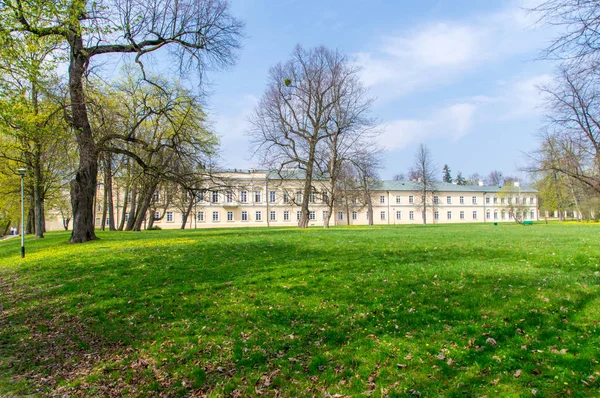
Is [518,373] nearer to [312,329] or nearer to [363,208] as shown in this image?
[312,329]

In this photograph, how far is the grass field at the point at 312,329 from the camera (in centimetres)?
467

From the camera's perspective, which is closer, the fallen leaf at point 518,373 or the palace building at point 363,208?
the fallen leaf at point 518,373

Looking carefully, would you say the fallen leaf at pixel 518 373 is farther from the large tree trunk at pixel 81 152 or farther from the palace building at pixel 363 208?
the palace building at pixel 363 208

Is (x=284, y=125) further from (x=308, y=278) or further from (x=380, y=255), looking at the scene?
(x=308, y=278)

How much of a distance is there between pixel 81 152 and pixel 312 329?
16673 mm

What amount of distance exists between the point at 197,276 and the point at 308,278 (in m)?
3.20

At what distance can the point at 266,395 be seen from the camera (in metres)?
4.55

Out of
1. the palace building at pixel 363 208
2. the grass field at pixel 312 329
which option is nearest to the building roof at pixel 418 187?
the palace building at pixel 363 208

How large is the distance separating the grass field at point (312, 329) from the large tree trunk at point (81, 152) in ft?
28.8

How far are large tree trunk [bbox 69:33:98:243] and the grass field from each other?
8779 mm

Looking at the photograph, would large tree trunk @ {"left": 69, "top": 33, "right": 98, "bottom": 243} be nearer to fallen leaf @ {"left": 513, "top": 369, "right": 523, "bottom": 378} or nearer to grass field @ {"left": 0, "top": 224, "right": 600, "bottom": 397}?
grass field @ {"left": 0, "top": 224, "right": 600, "bottom": 397}

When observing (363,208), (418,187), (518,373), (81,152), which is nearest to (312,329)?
(518,373)

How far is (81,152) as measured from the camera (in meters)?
17.7

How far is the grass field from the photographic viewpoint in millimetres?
4672
